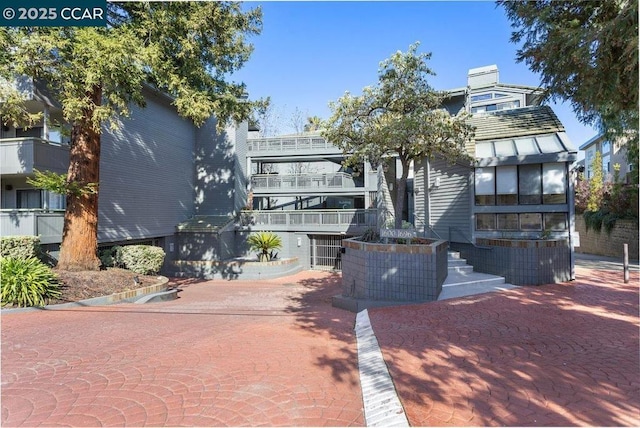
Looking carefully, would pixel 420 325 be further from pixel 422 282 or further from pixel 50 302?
pixel 50 302

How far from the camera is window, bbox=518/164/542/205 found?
39.0 feet

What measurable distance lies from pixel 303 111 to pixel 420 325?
33.9 m

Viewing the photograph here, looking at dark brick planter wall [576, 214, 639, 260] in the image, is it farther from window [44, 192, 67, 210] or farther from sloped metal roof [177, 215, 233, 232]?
window [44, 192, 67, 210]

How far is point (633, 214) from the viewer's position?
1769cm

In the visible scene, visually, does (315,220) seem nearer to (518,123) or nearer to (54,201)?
(518,123)

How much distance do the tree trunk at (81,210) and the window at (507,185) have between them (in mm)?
13302

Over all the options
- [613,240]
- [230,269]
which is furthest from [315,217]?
[613,240]

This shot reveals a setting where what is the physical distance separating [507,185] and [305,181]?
12583 mm

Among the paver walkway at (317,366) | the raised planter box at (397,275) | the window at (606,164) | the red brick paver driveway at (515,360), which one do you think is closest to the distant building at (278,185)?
the raised planter box at (397,275)

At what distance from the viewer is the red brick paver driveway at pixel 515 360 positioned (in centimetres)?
326

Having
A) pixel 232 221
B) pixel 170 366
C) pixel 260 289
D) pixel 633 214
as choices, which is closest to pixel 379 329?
pixel 170 366

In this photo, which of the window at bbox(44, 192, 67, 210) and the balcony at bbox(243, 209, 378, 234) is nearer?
the window at bbox(44, 192, 67, 210)

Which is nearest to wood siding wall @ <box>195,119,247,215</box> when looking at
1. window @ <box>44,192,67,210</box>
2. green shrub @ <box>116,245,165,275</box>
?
green shrub @ <box>116,245,165,275</box>

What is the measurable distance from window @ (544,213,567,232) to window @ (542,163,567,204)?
1.47 ft
